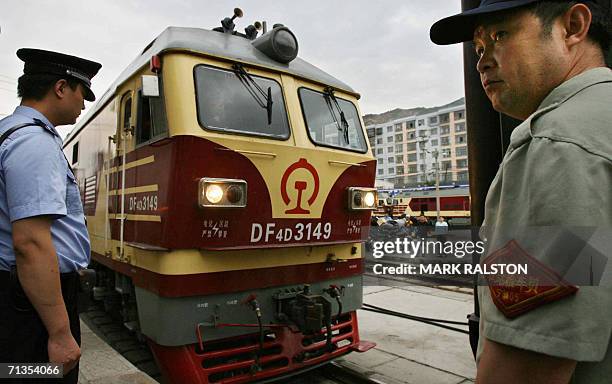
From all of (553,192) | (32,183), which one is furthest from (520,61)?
(32,183)

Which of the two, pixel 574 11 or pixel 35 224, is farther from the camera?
pixel 35 224

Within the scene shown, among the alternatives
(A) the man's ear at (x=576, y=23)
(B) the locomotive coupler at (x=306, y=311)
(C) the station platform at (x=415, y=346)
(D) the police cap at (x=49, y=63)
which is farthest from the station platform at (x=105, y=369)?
(A) the man's ear at (x=576, y=23)

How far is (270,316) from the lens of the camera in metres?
3.62

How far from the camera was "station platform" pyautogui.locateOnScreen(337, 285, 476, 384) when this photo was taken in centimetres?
425

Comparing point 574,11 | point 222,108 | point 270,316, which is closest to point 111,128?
point 222,108

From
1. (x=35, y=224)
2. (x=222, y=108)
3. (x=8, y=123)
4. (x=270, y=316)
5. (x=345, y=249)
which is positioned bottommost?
(x=270, y=316)

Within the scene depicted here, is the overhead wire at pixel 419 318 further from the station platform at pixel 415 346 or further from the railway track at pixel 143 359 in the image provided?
the railway track at pixel 143 359

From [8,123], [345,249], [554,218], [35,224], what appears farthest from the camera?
[345,249]

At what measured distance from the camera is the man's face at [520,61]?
102 cm

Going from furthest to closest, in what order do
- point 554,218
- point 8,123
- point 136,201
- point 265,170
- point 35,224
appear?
point 136,201 → point 265,170 → point 8,123 → point 35,224 → point 554,218

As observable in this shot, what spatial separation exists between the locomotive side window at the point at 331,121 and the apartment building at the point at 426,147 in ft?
208

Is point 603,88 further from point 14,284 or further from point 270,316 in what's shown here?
point 270,316

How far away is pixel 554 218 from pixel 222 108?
3092 mm

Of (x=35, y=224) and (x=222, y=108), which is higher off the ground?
(x=222, y=108)
